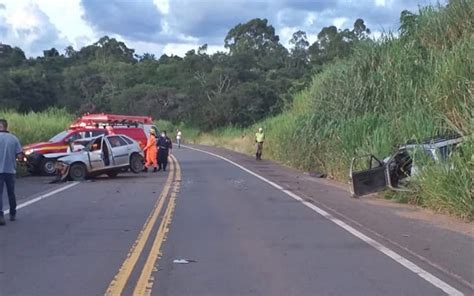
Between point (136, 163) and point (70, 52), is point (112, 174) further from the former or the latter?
point (70, 52)

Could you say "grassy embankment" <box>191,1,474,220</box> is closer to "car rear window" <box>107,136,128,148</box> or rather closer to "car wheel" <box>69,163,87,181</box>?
"car rear window" <box>107,136,128,148</box>

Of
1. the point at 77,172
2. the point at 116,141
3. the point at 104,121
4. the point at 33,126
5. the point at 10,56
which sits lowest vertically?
the point at 77,172

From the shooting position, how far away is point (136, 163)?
27047 mm

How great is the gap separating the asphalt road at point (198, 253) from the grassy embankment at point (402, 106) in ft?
9.03

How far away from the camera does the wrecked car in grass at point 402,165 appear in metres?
15.8

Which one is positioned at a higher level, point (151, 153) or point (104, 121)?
point (104, 121)

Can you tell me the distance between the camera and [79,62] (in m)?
113

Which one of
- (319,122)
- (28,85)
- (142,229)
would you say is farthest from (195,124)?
(142,229)

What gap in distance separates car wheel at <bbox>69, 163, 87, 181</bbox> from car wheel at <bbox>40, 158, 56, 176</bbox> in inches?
110

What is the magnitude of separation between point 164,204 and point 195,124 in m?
65.4

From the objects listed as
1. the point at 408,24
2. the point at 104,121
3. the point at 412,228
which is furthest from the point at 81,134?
the point at 412,228

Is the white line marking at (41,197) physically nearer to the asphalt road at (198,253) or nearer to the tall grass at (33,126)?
the asphalt road at (198,253)

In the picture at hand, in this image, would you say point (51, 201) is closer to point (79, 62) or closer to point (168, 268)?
point (168, 268)

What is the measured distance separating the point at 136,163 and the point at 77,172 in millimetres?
3238
